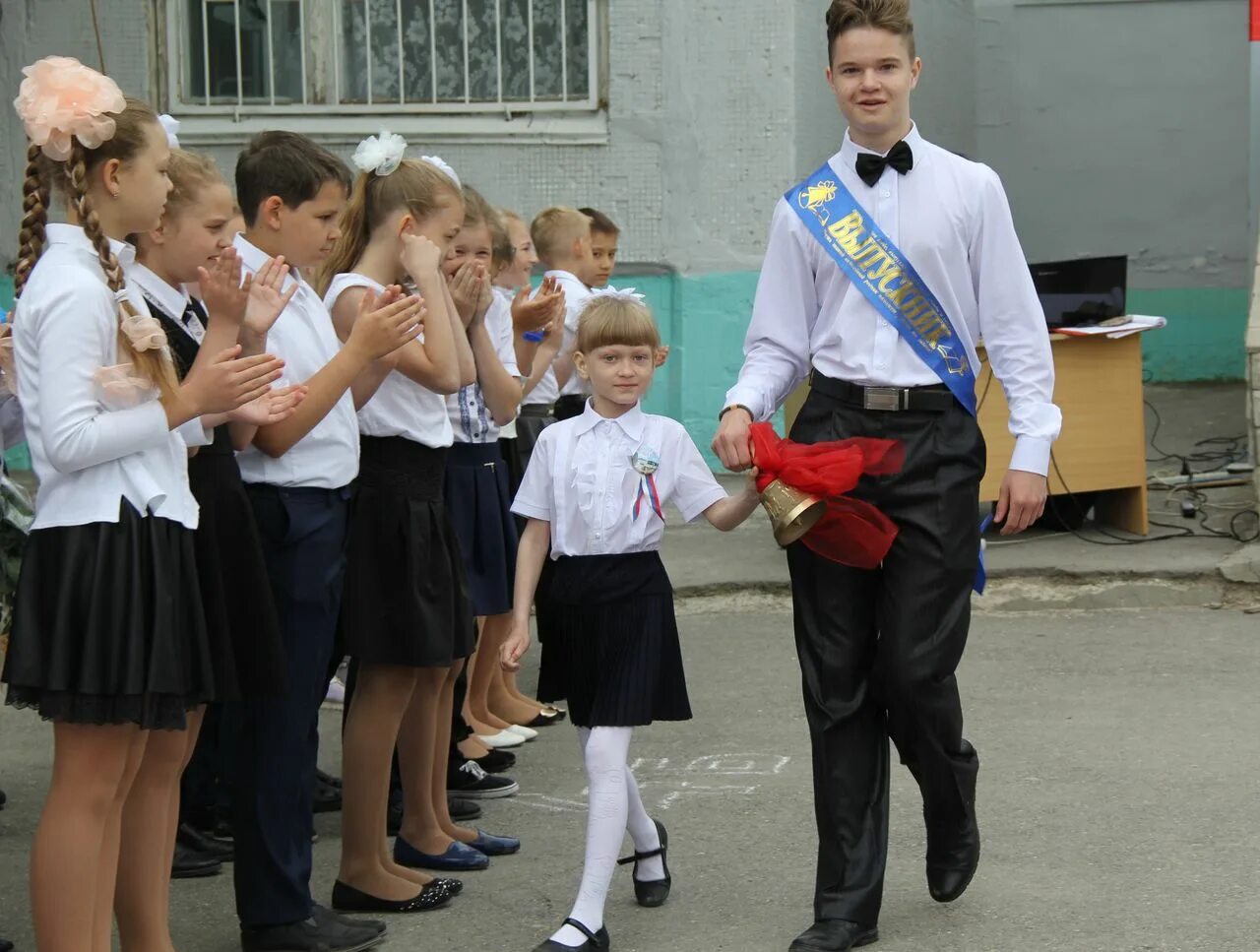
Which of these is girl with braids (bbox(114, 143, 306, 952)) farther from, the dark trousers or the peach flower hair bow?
the peach flower hair bow

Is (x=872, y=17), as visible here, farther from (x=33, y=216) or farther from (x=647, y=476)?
(x=33, y=216)

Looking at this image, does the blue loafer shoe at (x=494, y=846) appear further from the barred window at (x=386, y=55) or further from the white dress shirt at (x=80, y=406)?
the barred window at (x=386, y=55)

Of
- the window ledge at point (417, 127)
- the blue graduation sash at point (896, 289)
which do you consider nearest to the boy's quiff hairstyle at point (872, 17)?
the blue graduation sash at point (896, 289)

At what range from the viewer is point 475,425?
231 inches

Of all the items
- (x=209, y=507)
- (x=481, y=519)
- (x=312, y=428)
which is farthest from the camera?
(x=481, y=519)

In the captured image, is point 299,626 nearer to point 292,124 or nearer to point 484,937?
point 484,937

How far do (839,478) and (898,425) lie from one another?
0.25m

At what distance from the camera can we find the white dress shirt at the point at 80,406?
3590mm

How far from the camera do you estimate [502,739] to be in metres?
6.52

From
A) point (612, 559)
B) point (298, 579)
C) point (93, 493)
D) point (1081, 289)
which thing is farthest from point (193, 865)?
point (1081, 289)

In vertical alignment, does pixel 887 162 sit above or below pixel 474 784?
above

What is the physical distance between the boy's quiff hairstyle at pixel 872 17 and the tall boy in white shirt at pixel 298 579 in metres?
1.23

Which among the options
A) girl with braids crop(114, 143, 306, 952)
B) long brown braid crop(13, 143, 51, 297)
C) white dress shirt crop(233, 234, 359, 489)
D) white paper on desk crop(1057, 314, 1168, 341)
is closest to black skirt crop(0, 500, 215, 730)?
girl with braids crop(114, 143, 306, 952)

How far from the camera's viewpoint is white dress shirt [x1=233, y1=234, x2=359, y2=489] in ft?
14.4
